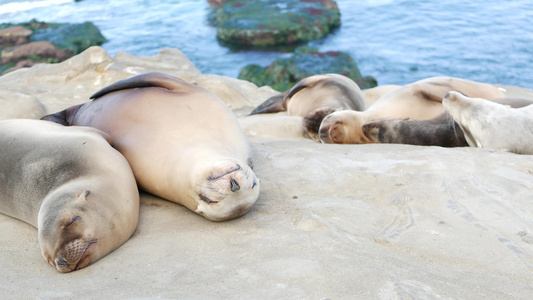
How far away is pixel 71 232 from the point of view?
2080mm

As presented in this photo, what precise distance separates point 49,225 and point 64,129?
84cm

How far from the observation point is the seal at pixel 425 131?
13.0ft

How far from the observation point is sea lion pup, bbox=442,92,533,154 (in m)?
3.63

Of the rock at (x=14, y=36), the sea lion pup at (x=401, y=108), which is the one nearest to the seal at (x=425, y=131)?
the sea lion pup at (x=401, y=108)

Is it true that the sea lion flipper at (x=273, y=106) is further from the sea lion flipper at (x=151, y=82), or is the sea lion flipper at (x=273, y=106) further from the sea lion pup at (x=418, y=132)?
the sea lion flipper at (x=151, y=82)

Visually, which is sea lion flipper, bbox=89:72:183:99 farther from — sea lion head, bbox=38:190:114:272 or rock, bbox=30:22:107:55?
rock, bbox=30:22:107:55

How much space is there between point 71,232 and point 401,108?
3.06 metres

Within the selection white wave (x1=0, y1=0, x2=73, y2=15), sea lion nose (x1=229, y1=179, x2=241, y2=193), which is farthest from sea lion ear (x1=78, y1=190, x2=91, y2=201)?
white wave (x1=0, y1=0, x2=73, y2=15)

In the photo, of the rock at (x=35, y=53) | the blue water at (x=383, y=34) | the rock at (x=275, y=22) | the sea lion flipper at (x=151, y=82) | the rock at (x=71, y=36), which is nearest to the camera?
the sea lion flipper at (x=151, y=82)

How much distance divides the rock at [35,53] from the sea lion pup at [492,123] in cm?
985

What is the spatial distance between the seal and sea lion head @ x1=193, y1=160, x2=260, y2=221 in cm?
202

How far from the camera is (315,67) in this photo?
9.77m

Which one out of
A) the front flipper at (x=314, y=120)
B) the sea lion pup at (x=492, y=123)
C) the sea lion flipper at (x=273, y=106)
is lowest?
the sea lion flipper at (x=273, y=106)

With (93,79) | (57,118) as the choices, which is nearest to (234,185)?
(57,118)
